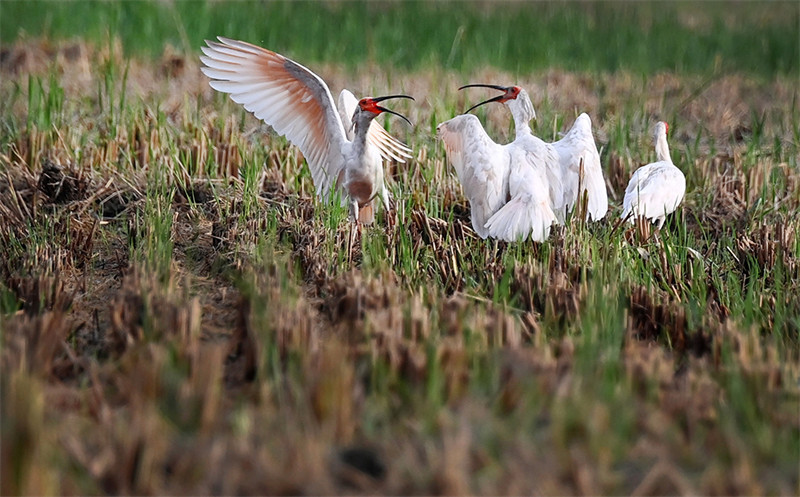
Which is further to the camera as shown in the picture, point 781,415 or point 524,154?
point 524,154

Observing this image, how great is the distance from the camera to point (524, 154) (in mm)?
4383

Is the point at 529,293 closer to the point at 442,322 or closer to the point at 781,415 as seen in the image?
the point at 442,322

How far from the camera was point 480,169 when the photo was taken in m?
4.27

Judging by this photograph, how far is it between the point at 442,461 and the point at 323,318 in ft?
4.52

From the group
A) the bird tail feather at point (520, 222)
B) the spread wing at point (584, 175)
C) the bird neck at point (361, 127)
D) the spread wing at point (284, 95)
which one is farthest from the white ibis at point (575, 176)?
the spread wing at point (284, 95)

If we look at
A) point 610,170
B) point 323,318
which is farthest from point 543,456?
point 610,170

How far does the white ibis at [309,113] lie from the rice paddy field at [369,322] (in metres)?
0.20

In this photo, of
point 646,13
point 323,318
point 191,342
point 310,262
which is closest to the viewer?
point 191,342

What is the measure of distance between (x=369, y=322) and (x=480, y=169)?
1.46 meters

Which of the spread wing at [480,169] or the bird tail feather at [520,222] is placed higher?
the spread wing at [480,169]

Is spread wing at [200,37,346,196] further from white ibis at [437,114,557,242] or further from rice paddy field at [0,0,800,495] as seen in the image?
white ibis at [437,114,557,242]

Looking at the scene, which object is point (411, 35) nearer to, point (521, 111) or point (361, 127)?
point (521, 111)

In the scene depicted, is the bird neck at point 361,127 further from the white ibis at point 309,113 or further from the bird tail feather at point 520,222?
the bird tail feather at point 520,222

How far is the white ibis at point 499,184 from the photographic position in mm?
4133
